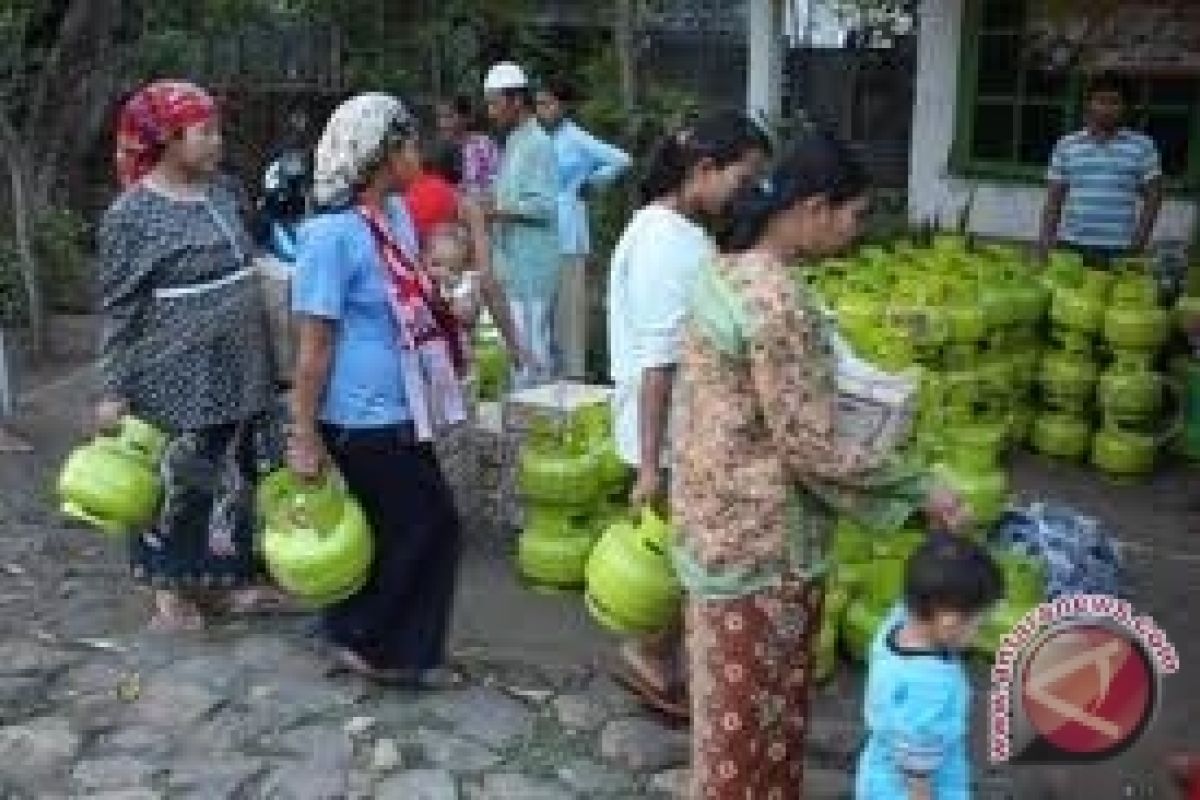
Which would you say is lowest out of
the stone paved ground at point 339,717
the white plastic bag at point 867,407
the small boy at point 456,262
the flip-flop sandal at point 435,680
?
the stone paved ground at point 339,717

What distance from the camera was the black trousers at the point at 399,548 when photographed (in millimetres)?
4301

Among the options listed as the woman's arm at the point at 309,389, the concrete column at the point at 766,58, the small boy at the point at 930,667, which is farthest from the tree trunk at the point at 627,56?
the small boy at the point at 930,667

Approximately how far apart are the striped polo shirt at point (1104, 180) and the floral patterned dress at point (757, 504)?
15.2ft

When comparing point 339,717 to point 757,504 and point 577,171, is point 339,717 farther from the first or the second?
point 577,171

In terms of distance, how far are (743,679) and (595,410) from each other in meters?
2.26

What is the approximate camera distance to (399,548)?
4.39 m

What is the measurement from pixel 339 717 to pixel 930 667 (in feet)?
6.46

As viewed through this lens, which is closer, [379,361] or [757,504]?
[757,504]

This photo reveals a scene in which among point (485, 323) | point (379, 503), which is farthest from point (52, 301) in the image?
point (379, 503)

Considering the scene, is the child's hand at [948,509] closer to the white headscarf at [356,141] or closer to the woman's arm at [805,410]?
the woman's arm at [805,410]

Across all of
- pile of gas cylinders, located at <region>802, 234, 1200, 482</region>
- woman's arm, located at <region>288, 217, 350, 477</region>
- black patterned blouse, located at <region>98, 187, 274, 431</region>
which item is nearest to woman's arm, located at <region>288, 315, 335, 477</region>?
woman's arm, located at <region>288, 217, 350, 477</region>

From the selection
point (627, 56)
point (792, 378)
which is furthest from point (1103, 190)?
point (792, 378)

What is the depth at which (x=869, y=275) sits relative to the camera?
643 cm

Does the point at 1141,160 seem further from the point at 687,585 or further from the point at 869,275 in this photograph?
the point at 687,585
